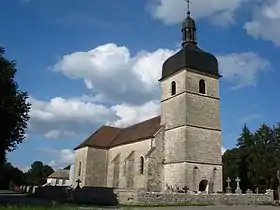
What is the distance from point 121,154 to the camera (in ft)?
141

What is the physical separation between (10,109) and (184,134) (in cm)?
1837

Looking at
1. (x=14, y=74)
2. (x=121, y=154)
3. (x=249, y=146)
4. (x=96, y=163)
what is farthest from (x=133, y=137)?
(x=14, y=74)

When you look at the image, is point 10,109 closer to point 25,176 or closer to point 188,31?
point 188,31

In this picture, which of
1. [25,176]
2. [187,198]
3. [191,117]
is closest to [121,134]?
[191,117]

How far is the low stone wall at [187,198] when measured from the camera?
26031 millimetres

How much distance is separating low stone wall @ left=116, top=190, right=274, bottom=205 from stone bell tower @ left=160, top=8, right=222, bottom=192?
13.5 feet

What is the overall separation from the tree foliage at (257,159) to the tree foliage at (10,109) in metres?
→ 30.0

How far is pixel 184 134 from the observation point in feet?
112

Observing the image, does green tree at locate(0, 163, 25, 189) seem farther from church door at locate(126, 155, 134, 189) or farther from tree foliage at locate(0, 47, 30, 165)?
tree foliage at locate(0, 47, 30, 165)

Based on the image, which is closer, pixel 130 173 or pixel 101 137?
pixel 130 173

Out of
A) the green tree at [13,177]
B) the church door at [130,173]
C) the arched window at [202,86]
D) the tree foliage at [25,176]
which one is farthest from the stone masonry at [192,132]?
the green tree at [13,177]

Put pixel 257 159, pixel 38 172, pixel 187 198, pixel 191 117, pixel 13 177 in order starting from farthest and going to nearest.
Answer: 1. pixel 38 172
2. pixel 13 177
3. pixel 257 159
4. pixel 191 117
5. pixel 187 198

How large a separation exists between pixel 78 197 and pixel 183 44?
18.7 metres

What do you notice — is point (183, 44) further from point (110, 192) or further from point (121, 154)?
point (110, 192)
